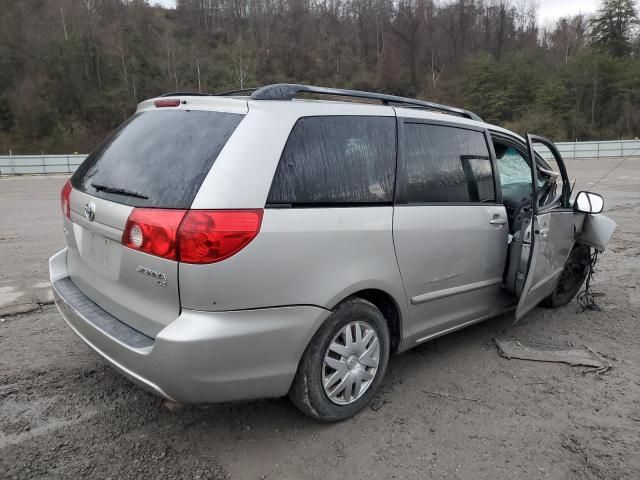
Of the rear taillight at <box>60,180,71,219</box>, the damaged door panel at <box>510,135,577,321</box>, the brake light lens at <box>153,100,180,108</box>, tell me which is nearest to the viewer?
the brake light lens at <box>153,100,180,108</box>

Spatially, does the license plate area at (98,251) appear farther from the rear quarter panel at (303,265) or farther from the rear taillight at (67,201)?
the rear quarter panel at (303,265)

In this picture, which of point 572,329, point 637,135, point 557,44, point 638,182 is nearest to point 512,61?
point 557,44

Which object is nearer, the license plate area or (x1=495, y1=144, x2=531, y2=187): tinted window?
the license plate area

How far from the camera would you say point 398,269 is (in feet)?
9.46

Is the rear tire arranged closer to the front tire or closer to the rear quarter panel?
the front tire

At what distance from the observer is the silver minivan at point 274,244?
2260 mm

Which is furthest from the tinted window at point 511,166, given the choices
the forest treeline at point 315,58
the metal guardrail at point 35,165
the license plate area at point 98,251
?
the forest treeline at point 315,58

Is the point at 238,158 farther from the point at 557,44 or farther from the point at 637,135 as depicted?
the point at 557,44

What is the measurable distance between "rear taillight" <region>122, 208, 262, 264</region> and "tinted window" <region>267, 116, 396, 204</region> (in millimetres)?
200

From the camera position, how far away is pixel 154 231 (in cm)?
229

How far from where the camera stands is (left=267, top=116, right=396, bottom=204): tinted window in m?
2.49

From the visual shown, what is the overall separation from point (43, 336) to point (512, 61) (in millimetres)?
69136

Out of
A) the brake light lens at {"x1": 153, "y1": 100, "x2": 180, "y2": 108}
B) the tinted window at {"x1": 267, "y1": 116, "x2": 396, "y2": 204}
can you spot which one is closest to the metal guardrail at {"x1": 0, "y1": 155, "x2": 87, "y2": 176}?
the brake light lens at {"x1": 153, "y1": 100, "x2": 180, "y2": 108}

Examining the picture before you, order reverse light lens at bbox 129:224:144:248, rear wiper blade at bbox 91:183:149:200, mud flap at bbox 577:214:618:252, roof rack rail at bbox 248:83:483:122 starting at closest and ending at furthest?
reverse light lens at bbox 129:224:144:248 → rear wiper blade at bbox 91:183:149:200 → roof rack rail at bbox 248:83:483:122 → mud flap at bbox 577:214:618:252
